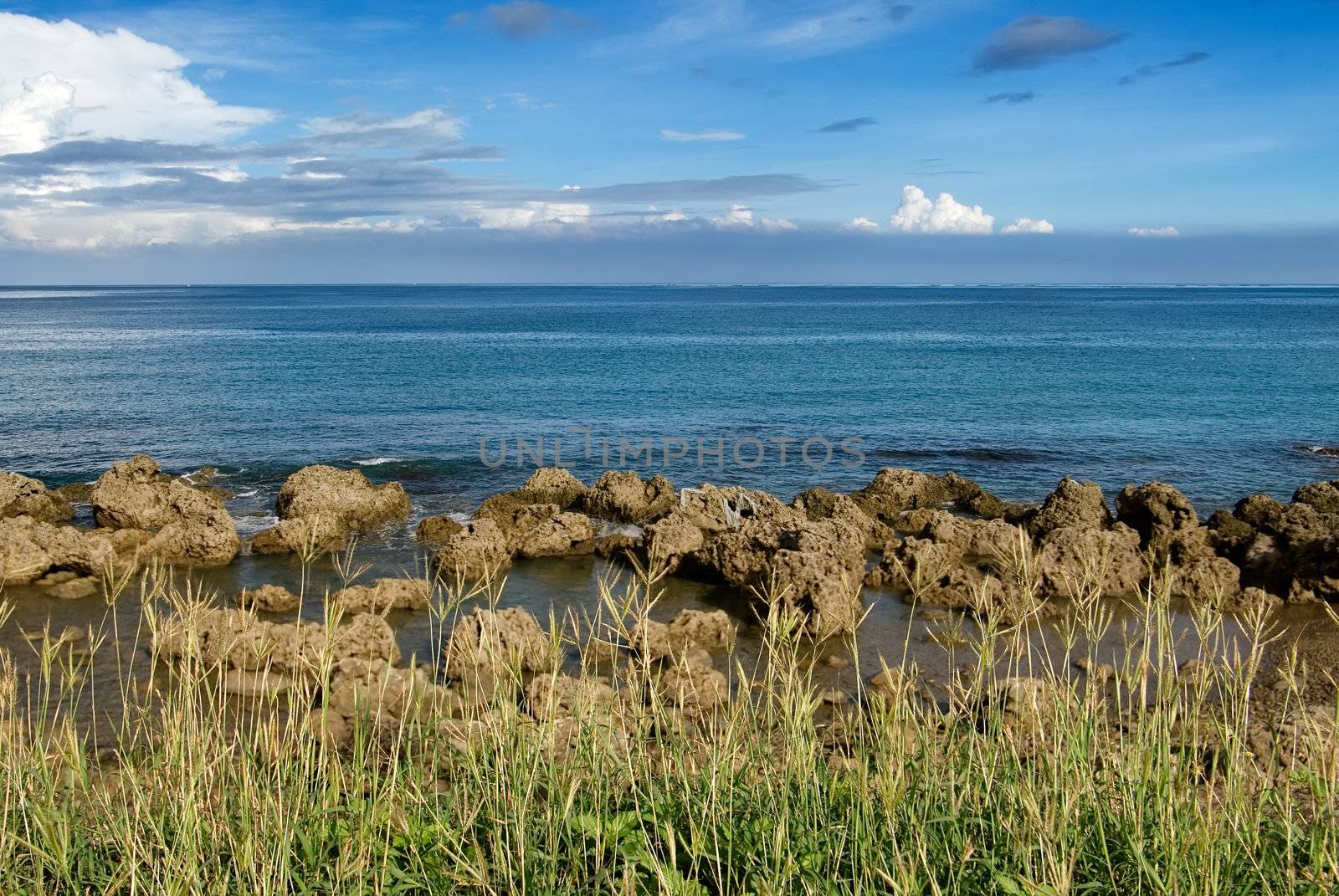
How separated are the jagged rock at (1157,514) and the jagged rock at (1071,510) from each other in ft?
1.60

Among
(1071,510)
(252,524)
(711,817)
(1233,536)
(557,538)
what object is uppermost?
(711,817)

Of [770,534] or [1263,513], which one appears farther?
[1263,513]

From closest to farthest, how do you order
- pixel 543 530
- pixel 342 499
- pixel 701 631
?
pixel 701 631
pixel 543 530
pixel 342 499

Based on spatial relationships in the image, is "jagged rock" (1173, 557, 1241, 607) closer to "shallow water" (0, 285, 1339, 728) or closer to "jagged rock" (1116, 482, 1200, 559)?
"jagged rock" (1116, 482, 1200, 559)

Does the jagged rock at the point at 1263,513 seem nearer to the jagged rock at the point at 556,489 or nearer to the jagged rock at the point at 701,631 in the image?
the jagged rock at the point at 701,631

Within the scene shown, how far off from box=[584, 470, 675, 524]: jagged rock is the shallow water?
9.81 feet

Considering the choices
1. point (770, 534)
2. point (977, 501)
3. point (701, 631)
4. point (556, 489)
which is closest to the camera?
point (701, 631)

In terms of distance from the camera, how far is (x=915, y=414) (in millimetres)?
41281

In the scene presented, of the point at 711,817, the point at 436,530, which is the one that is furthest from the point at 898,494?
the point at 711,817

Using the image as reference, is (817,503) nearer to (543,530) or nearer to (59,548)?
(543,530)

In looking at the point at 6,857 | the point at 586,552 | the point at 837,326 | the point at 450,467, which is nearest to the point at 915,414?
the point at 450,467

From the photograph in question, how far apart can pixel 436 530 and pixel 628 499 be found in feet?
13.8

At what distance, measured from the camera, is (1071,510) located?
19625mm

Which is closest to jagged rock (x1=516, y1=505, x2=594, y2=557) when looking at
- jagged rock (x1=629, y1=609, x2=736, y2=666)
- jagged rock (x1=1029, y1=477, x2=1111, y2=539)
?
jagged rock (x1=629, y1=609, x2=736, y2=666)
